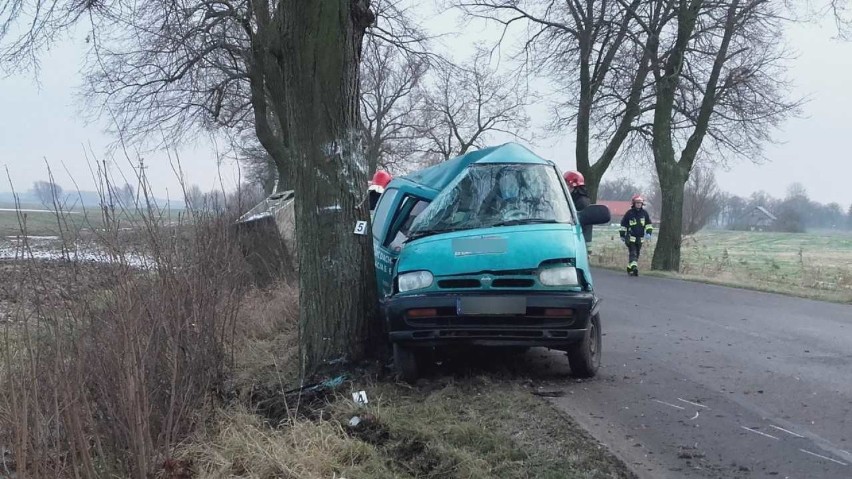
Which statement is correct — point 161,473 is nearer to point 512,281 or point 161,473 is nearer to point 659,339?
point 512,281

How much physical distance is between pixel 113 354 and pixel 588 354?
3803 mm

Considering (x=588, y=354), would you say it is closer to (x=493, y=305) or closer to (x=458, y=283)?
(x=493, y=305)

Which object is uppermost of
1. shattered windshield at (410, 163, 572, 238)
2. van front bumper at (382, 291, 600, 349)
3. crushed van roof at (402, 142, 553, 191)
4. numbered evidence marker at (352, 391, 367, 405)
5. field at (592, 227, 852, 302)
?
crushed van roof at (402, 142, 553, 191)

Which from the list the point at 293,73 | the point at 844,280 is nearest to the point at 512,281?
the point at 293,73

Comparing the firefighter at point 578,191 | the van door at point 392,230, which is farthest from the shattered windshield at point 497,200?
the firefighter at point 578,191

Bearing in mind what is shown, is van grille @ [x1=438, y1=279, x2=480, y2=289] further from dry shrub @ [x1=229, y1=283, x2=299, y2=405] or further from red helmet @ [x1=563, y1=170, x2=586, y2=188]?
red helmet @ [x1=563, y1=170, x2=586, y2=188]

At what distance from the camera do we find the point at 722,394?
596cm

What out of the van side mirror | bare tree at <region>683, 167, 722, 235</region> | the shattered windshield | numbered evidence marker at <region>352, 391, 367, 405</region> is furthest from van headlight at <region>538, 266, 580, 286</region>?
bare tree at <region>683, 167, 722, 235</region>

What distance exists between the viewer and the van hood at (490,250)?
5.93 metres

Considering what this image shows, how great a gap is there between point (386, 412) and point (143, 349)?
67.1 inches

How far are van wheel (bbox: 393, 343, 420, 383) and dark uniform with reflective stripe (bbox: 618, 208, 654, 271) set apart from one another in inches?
541

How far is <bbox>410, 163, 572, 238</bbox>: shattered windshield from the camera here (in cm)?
654

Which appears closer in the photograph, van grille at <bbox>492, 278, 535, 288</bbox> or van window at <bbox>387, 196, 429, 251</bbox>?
van grille at <bbox>492, 278, 535, 288</bbox>

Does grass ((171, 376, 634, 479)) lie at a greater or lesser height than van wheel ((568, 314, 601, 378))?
lesser
